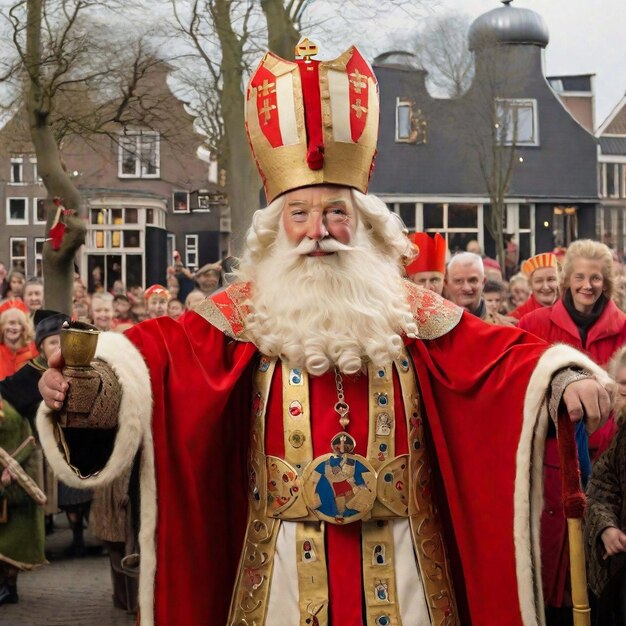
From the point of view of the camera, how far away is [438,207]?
33406mm

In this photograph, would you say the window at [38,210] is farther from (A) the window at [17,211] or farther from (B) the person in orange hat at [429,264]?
(B) the person in orange hat at [429,264]

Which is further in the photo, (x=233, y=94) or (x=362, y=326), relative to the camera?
(x=233, y=94)

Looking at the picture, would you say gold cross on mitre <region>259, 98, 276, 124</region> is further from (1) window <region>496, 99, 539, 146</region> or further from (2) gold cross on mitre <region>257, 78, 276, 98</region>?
(1) window <region>496, 99, 539, 146</region>

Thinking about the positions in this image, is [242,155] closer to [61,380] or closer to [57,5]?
[57,5]

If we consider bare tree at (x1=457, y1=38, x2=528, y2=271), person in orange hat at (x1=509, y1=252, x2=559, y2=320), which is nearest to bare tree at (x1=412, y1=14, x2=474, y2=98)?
bare tree at (x1=457, y1=38, x2=528, y2=271)

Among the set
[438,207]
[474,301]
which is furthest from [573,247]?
[438,207]

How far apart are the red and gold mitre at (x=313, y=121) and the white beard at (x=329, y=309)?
22cm

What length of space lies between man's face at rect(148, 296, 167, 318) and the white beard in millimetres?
6616

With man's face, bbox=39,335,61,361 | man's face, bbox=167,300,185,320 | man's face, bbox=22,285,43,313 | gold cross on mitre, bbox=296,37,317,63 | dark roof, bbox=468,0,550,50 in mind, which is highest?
dark roof, bbox=468,0,550,50

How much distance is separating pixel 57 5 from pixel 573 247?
6.87m

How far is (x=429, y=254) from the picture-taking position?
283 inches

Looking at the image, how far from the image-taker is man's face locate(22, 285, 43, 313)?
36.4ft

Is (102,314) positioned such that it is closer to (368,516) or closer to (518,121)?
(368,516)

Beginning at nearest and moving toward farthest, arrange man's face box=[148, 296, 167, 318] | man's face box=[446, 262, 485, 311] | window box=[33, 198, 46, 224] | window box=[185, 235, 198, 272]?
man's face box=[446, 262, 485, 311] < man's face box=[148, 296, 167, 318] < window box=[33, 198, 46, 224] < window box=[185, 235, 198, 272]
